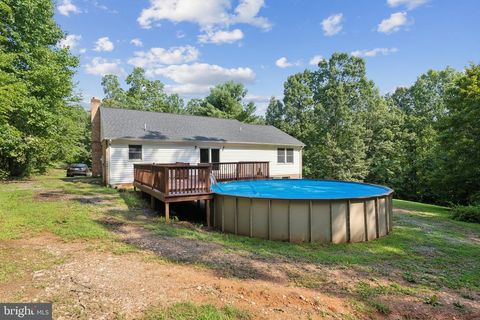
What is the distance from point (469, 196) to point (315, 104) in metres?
20.2

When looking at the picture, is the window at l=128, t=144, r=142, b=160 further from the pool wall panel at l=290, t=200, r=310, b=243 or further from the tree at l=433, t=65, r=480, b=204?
the tree at l=433, t=65, r=480, b=204

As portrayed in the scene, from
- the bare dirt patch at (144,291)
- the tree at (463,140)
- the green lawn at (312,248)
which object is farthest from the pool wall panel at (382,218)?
the tree at (463,140)

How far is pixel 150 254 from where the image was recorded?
18.3 feet

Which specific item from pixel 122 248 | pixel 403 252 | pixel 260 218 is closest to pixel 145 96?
pixel 260 218

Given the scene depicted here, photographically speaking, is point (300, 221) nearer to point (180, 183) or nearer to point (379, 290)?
point (379, 290)

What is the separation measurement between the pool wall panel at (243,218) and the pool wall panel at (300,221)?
1.36 metres

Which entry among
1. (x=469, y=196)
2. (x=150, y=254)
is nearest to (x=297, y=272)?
(x=150, y=254)

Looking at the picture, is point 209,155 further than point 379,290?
Yes

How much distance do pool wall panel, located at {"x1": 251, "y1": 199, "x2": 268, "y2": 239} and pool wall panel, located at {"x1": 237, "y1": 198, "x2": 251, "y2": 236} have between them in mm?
189

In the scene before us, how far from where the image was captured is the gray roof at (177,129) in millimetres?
16525

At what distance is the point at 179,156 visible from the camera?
57.8 feet

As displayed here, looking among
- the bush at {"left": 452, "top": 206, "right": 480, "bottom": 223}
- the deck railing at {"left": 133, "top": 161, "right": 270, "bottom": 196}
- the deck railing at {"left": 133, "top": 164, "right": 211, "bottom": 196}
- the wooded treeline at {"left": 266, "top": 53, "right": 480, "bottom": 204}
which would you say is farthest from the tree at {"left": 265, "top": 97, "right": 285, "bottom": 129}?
the deck railing at {"left": 133, "top": 164, "right": 211, "bottom": 196}

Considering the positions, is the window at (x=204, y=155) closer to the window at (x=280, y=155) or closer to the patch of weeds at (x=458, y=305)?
the window at (x=280, y=155)

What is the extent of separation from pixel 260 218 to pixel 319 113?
26879 millimetres
